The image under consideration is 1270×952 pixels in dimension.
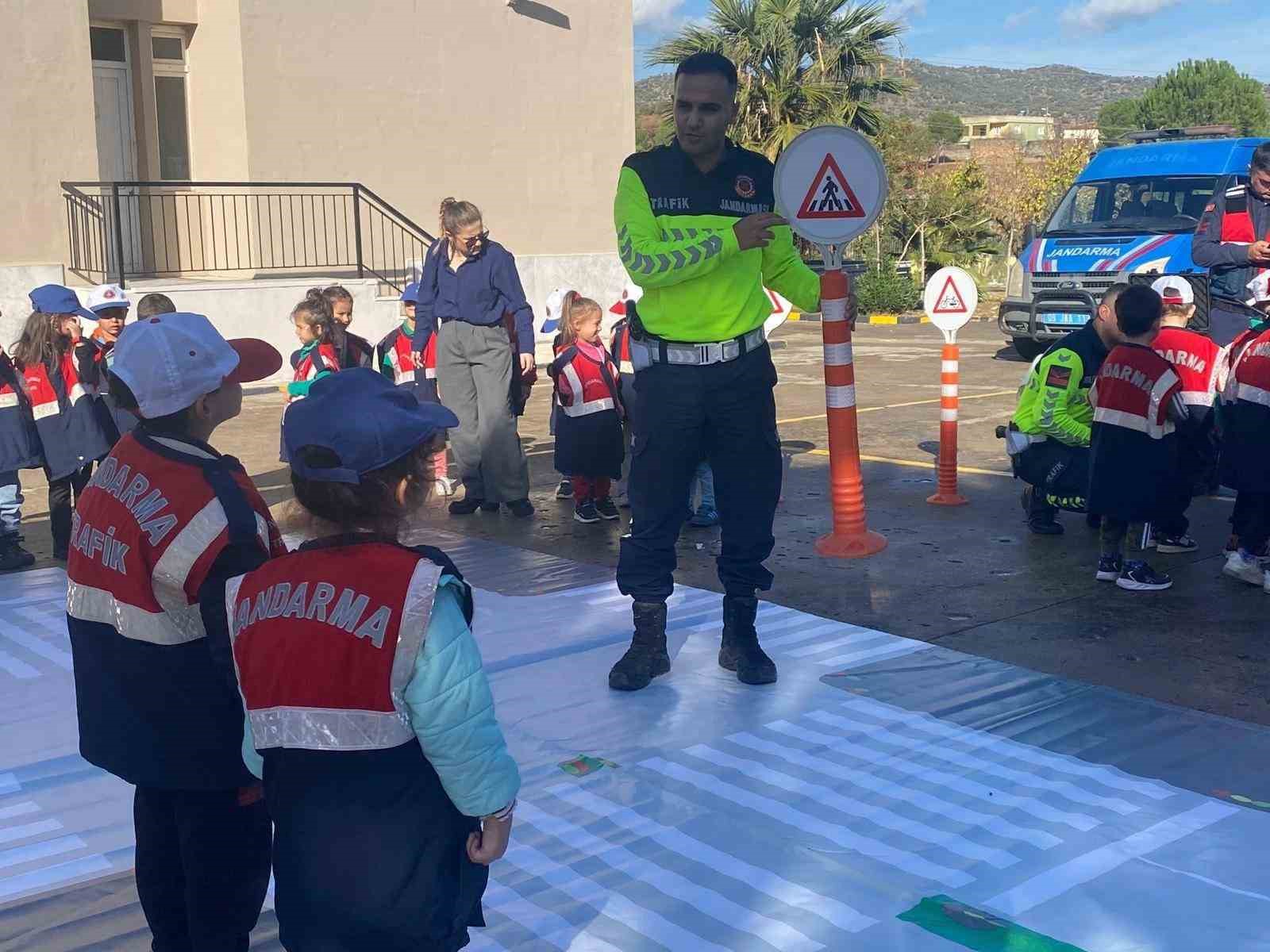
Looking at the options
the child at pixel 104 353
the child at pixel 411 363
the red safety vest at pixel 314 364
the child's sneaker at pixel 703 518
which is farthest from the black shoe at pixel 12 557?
the child's sneaker at pixel 703 518

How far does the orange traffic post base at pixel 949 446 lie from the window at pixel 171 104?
42.0 feet

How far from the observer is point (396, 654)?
2.25m

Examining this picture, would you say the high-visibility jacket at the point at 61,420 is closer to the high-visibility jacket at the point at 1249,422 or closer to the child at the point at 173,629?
the child at the point at 173,629

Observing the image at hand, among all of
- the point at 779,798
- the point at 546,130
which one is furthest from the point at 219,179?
the point at 779,798

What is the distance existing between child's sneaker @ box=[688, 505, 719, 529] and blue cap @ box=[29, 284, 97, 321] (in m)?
3.43

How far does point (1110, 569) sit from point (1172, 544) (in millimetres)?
840

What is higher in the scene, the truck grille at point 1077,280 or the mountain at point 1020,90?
the mountain at point 1020,90

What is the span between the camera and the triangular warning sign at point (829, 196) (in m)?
6.67

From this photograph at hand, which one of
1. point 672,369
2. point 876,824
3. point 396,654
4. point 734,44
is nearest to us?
point 396,654

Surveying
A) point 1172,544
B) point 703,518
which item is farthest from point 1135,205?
point 703,518

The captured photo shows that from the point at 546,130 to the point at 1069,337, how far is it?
1434 centimetres

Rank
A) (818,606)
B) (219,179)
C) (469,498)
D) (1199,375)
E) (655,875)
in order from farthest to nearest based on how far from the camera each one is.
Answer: (219,179)
(469,498)
(1199,375)
(818,606)
(655,875)

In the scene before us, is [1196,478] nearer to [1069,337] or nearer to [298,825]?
[1069,337]

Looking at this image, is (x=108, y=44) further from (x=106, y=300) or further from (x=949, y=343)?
(x=949, y=343)
